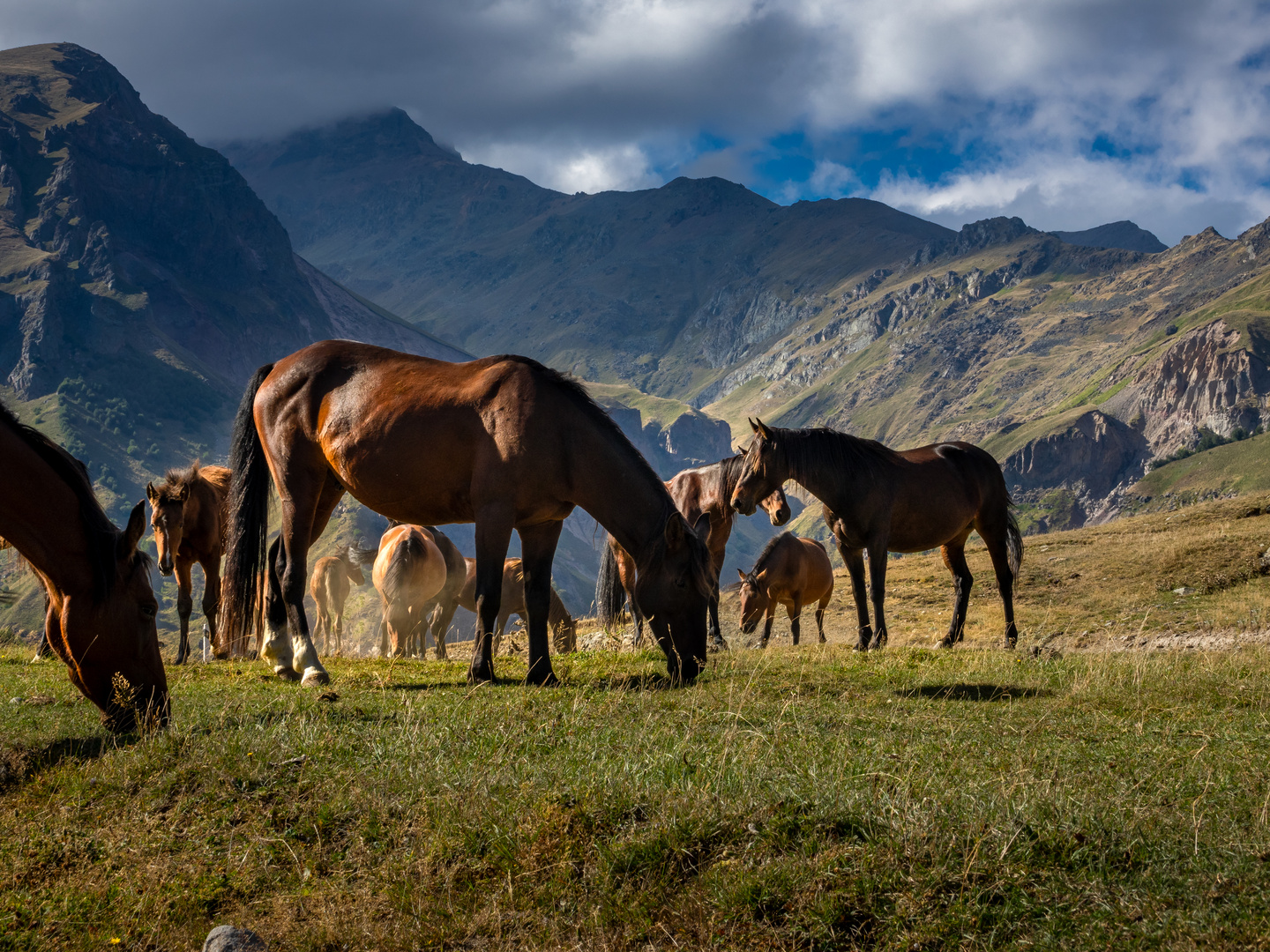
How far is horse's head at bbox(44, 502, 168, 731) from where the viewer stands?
6.28m

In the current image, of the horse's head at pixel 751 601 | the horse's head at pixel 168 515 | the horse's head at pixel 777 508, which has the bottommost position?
the horse's head at pixel 751 601

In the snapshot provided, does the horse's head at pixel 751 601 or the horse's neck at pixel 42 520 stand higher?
the horse's neck at pixel 42 520

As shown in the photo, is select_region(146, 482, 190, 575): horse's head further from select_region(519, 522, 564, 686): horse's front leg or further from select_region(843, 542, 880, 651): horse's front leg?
select_region(843, 542, 880, 651): horse's front leg

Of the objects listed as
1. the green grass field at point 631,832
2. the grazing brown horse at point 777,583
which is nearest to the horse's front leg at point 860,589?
the grazing brown horse at point 777,583

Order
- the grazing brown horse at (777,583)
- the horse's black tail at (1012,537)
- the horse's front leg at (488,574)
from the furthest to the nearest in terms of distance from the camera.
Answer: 1. the grazing brown horse at (777,583)
2. the horse's black tail at (1012,537)
3. the horse's front leg at (488,574)

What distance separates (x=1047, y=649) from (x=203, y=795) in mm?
11288

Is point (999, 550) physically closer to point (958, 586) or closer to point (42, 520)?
point (958, 586)

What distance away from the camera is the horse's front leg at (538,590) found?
9234 mm

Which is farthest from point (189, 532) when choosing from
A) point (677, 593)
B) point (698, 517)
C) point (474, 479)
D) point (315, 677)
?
point (677, 593)

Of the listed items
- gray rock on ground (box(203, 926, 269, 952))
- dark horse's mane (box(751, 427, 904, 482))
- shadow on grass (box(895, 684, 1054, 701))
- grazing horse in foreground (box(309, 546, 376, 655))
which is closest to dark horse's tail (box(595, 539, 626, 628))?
dark horse's mane (box(751, 427, 904, 482))

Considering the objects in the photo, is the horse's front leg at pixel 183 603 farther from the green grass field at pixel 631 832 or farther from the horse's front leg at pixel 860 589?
the horse's front leg at pixel 860 589

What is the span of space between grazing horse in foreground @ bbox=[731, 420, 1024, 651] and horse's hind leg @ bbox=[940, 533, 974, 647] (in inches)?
0.8

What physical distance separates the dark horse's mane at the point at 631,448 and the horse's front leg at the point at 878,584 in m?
4.81

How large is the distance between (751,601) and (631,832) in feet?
55.9
